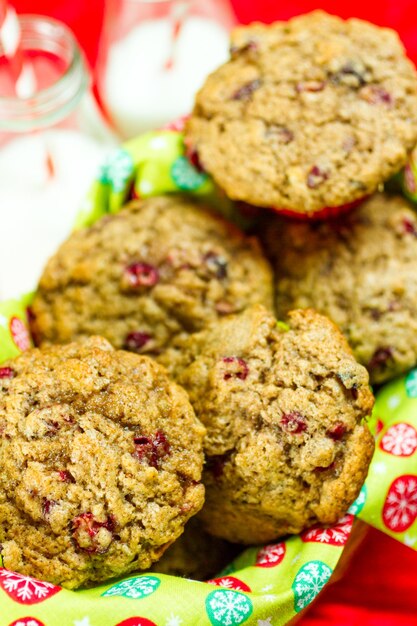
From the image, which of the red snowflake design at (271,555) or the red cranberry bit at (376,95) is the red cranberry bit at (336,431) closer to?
the red snowflake design at (271,555)

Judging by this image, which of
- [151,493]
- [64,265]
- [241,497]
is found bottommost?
[241,497]

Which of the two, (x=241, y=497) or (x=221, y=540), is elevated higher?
(x=241, y=497)

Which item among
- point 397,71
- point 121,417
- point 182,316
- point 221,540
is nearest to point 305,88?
point 397,71

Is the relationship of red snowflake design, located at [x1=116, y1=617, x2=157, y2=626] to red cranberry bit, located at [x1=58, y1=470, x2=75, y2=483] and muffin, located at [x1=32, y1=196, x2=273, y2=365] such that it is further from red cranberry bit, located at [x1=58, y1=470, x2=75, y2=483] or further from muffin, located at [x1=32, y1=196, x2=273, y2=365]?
muffin, located at [x1=32, y1=196, x2=273, y2=365]

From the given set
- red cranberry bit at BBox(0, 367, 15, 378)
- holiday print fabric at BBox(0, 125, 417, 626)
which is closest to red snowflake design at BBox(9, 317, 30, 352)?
holiday print fabric at BBox(0, 125, 417, 626)

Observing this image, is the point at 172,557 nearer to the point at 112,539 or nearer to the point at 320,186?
the point at 112,539

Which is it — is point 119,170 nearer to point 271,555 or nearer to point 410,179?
point 410,179

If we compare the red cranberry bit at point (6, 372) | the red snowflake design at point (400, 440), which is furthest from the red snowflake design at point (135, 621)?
the red snowflake design at point (400, 440)
